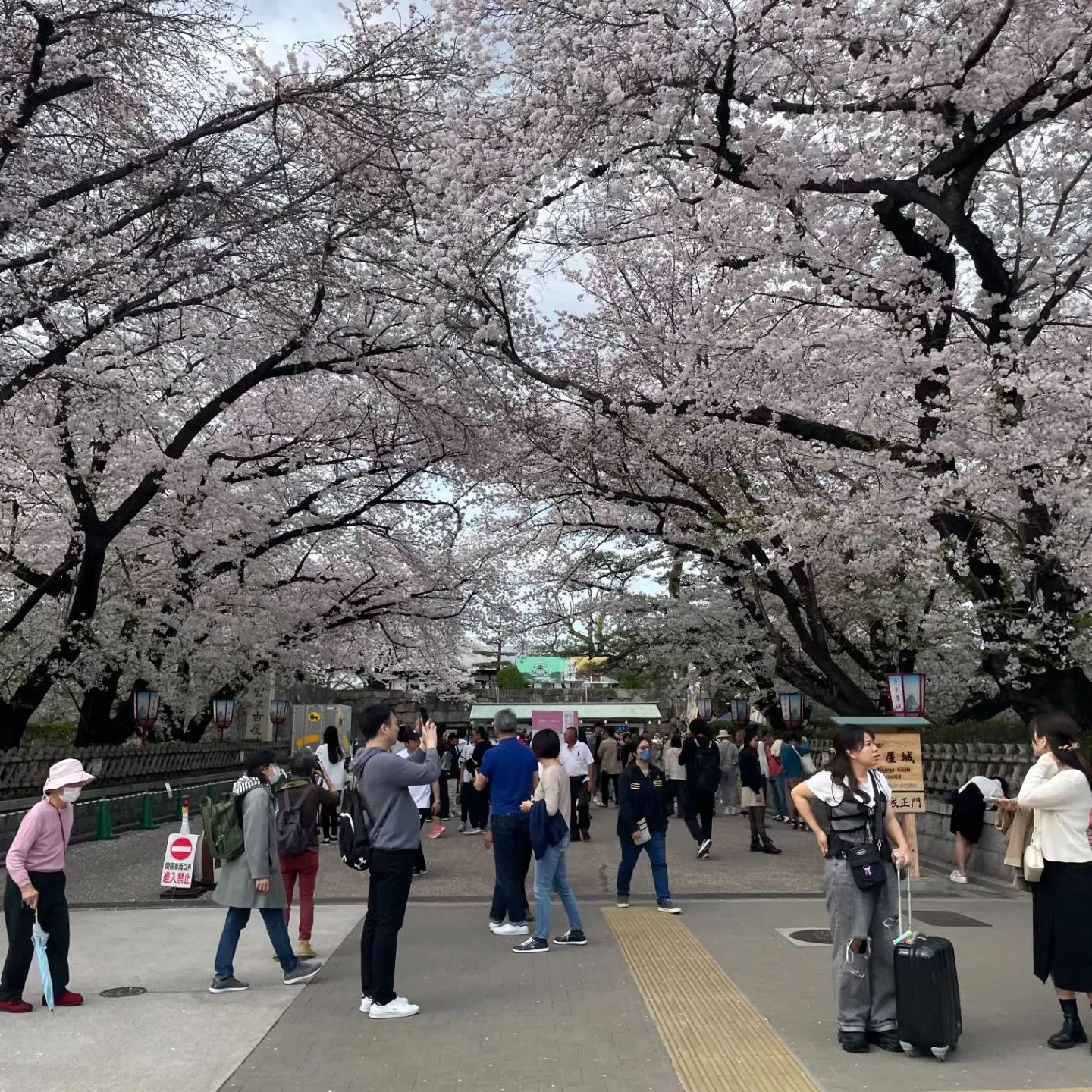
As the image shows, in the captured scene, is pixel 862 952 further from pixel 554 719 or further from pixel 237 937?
pixel 554 719

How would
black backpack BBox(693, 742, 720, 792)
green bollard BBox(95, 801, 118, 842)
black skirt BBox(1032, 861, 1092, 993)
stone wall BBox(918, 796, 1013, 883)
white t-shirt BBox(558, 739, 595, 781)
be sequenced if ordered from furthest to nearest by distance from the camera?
green bollard BBox(95, 801, 118, 842)
white t-shirt BBox(558, 739, 595, 781)
black backpack BBox(693, 742, 720, 792)
stone wall BBox(918, 796, 1013, 883)
black skirt BBox(1032, 861, 1092, 993)

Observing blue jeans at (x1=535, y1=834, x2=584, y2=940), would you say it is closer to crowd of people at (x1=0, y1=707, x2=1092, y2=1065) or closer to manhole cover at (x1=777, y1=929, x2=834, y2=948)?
crowd of people at (x1=0, y1=707, x2=1092, y2=1065)

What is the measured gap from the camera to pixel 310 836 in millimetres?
7859

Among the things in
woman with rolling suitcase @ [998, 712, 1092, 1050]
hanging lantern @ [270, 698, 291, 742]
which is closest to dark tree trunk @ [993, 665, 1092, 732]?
woman with rolling suitcase @ [998, 712, 1092, 1050]

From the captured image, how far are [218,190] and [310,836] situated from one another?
7.11 metres

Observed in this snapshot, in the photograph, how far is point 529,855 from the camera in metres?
8.84

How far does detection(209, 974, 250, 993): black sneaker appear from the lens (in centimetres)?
677

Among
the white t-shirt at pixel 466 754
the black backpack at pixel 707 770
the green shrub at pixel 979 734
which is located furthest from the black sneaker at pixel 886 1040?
the white t-shirt at pixel 466 754

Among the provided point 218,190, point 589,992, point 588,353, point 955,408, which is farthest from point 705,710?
point 589,992

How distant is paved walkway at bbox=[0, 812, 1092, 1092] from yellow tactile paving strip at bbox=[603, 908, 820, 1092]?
0.02 metres

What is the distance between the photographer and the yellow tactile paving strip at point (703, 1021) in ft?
16.5

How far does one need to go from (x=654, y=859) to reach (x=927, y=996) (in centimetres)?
433

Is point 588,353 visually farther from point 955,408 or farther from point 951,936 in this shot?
point 951,936

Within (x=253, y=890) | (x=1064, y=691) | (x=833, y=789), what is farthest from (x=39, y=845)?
(x=1064, y=691)
